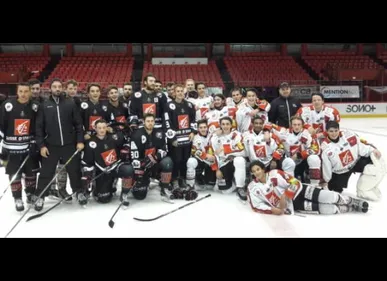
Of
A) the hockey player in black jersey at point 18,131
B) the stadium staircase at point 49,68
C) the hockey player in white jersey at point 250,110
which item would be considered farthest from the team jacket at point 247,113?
the stadium staircase at point 49,68

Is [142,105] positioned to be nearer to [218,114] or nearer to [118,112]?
[118,112]

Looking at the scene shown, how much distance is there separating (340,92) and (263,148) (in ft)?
30.5

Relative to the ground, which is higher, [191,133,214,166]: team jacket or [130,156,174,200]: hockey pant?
[191,133,214,166]: team jacket

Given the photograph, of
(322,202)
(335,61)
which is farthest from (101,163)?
(335,61)

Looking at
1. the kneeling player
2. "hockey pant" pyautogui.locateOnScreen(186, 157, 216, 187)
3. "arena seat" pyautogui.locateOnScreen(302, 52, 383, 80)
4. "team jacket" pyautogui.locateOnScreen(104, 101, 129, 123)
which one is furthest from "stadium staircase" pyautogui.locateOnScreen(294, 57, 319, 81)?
the kneeling player

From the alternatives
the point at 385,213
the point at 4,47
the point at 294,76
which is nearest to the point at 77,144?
the point at 385,213

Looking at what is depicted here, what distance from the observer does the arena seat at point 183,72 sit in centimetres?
1480

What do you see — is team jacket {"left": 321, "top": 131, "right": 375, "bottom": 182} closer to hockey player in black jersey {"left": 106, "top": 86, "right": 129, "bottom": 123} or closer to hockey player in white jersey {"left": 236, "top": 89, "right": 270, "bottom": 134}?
hockey player in white jersey {"left": 236, "top": 89, "right": 270, "bottom": 134}

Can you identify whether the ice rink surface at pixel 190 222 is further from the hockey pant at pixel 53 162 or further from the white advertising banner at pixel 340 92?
the white advertising banner at pixel 340 92

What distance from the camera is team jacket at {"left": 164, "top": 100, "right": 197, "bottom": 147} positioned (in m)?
4.25

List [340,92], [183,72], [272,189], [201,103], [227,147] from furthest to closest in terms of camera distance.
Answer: [183,72], [340,92], [201,103], [227,147], [272,189]

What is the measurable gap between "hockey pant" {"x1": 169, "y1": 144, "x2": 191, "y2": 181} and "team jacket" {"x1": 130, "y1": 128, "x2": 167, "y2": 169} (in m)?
0.33

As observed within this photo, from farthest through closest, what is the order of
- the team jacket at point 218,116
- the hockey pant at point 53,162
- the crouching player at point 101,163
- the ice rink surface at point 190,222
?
the team jacket at point 218,116
the crouching player at point 101,163
the hockey pant at point 53,162
the ice rink surface at point 190,222

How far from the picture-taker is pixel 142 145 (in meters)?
3.88
